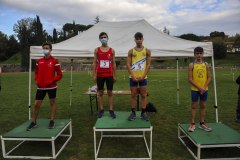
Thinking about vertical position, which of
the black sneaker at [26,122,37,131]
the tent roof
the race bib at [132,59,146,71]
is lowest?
the black sneaker at [26,122,37,131]

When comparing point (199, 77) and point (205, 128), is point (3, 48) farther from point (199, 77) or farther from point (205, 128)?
point (205, 128)

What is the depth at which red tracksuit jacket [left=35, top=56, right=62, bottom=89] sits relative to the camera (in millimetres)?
5977

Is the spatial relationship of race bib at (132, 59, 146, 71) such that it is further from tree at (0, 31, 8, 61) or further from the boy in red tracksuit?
tree at (0, 31, 8, 61)

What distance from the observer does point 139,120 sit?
6016mm

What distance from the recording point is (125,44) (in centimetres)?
782

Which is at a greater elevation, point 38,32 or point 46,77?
point 38,32

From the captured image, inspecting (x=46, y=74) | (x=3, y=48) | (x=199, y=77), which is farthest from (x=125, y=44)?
(x=3, y=48)

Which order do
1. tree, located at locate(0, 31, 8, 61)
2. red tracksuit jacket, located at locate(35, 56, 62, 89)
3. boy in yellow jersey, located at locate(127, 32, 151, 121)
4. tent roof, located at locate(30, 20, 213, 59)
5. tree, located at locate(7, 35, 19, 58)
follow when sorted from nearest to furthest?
red tracksuit jacket, located at locate(35, 56, 62, 89), boy in yellow jersey, located at locate(127, 32, 151, 121), tent roof, located at locate(30, 20, 213, 59), tree, located at locate(0, 31, 8, 61), tree, located at locate(7, 35, 19, 58)

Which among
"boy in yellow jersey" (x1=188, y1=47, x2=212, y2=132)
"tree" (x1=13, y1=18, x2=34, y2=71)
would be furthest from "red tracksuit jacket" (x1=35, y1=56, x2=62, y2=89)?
"tree" (x1=13, y1=18, x2=34, y2=71)

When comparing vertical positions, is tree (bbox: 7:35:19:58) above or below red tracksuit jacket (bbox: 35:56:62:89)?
above

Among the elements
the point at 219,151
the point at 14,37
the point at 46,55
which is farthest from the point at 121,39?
the point at 14,37

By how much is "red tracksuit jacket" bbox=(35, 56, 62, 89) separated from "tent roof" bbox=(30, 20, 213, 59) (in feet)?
3.22

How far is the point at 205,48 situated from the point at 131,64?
245cm

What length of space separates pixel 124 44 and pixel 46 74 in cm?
287
